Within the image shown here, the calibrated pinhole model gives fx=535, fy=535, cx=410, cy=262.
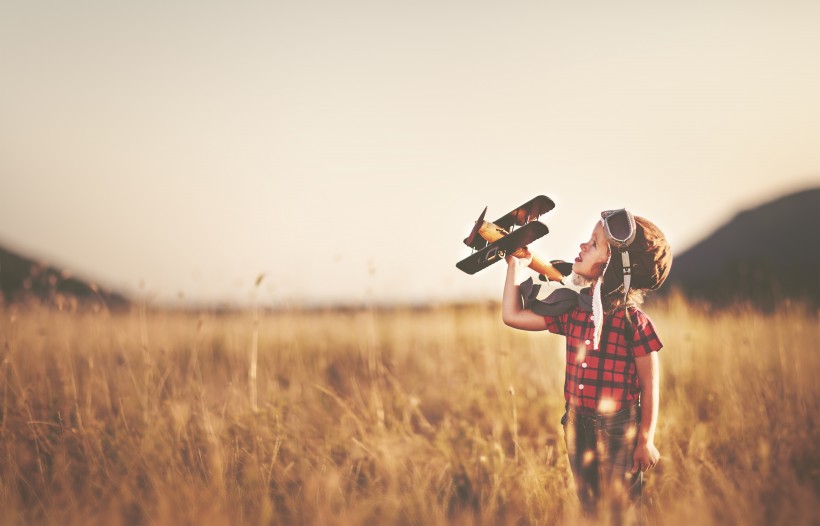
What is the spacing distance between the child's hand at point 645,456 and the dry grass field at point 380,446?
244 millimetres

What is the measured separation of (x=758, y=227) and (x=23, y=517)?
72.4ft

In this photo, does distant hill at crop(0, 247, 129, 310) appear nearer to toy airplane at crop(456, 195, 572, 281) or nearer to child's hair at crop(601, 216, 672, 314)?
toy airplane at crop(456, 195, 572, 281)

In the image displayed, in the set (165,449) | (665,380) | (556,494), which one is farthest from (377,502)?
(665,380)

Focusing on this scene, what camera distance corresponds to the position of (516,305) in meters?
2.19

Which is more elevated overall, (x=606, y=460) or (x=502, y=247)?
(x=502, y=247)

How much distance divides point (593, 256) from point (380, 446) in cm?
157

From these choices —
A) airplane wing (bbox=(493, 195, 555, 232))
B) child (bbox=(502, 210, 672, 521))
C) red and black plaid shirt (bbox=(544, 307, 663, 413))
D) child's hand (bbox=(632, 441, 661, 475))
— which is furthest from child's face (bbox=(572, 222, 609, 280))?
child's hand (bbox=(632, 441, 661, 475))

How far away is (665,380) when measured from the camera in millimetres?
4367

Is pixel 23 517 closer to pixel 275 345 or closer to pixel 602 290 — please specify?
pixel 602 290

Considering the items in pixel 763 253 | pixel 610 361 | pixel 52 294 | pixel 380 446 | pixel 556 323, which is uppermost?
pixel 763 253

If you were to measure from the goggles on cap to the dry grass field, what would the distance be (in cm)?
96

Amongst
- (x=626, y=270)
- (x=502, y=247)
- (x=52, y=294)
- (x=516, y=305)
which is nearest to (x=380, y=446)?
(x=516, y=305)

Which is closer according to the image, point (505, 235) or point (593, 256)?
point (505, 235)

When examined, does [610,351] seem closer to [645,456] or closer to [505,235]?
[645,456]
